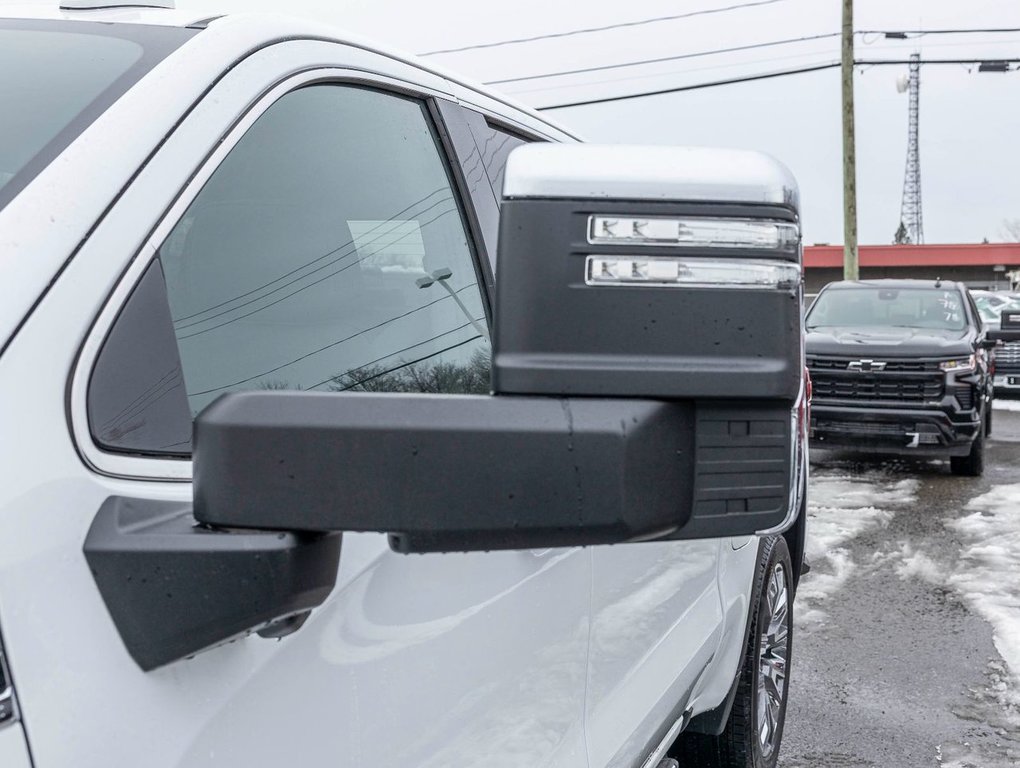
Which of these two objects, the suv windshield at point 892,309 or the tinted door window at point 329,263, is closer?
the tinted door window at point 329,263

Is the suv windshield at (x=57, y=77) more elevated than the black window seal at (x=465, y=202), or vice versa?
the suv windshield at (x=57, y=77)

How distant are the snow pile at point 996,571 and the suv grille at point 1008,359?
7065mm

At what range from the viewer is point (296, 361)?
1.51 metres

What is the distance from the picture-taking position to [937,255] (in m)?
Result: 41.9

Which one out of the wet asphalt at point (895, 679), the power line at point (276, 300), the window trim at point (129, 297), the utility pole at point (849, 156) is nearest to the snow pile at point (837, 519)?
the wet asphalt at point (895, 679)

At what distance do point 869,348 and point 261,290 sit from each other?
914 cm

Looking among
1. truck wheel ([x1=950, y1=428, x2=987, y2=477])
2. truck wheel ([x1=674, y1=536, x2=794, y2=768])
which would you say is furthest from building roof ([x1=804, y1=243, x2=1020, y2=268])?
truck wheel ([x1=674, y1=536, x2=794, y2=768])

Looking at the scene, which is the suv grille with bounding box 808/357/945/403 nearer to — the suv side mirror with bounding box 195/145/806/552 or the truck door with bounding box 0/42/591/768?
the truck door with bounding box 0/42/591/768

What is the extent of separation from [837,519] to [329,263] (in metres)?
6.89

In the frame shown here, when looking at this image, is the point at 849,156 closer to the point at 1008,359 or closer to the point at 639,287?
the point at 1008,359

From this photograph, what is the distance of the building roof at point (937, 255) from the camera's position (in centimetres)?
4116

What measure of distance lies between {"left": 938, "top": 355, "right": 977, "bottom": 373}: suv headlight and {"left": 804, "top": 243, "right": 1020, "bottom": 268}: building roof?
32.0 metres

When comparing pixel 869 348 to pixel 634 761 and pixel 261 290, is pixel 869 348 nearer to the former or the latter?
pixel 634 761

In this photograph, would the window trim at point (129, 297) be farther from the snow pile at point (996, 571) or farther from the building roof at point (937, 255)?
the building roof at point (937, 255)
